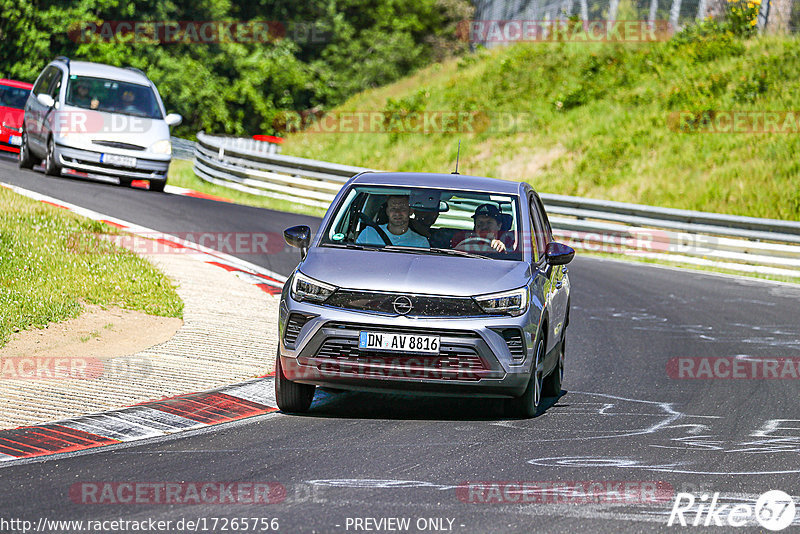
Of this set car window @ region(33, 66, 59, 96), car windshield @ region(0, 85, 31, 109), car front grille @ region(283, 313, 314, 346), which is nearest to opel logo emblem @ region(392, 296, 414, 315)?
car front grille @ region(283, 313, 314, 346)

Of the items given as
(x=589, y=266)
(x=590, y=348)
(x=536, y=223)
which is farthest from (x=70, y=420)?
(x=589, y=266)

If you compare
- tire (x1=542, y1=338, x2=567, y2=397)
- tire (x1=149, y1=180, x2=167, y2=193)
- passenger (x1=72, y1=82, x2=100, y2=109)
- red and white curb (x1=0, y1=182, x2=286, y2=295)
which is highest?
passenger (x1=72, y1=82, x2=100, y2=109)

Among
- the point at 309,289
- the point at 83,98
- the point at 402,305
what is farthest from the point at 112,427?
the point at 83,98

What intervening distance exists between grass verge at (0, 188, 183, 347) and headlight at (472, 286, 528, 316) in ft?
13.6

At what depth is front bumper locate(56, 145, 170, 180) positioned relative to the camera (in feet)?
71.8

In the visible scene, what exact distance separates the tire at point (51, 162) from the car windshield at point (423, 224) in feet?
47.6

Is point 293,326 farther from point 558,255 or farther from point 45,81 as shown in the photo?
point 45,81

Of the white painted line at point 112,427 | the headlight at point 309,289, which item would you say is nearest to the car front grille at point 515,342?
the headlight at point 309,289

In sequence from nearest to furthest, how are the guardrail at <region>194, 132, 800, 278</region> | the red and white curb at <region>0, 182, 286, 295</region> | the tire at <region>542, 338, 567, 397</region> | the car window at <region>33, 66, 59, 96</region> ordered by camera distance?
the tire at <region>542, 338, 567, 397</region> < the red and white curb at <region>0, 182, 286, 295</region> < the guardrail at <region>194, 132, 800, 278</region> < the car window at <region>33, 66, 59, 96</region>

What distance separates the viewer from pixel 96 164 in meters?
22.0

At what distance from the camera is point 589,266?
20.0m

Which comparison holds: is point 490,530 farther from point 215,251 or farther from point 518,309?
Answer: point 215,251

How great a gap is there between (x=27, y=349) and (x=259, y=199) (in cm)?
1740

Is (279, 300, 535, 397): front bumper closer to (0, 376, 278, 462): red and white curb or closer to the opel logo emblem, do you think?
the opel logo emblem
